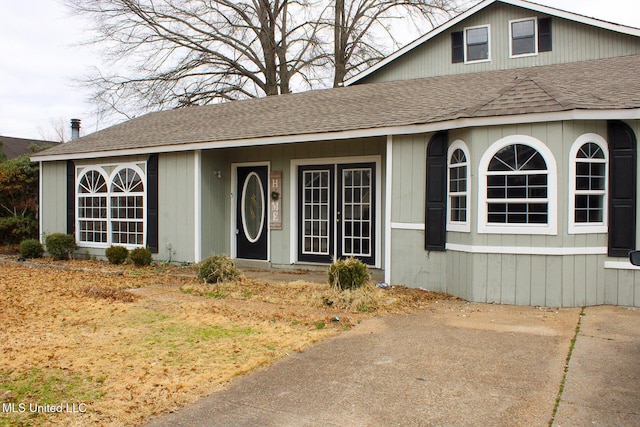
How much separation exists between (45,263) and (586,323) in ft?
36.2

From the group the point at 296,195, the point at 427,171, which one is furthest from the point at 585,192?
the point at 296,195

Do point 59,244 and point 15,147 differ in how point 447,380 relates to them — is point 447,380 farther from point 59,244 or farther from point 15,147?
point 15,147

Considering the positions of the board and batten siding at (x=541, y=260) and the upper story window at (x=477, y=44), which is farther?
the upper story window at (x=477, y=44)

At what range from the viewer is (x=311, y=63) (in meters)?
23.8

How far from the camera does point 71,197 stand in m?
13.0

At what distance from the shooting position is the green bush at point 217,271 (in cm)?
895

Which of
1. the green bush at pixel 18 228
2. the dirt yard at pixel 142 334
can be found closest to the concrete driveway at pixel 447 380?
the dirt yard at pixel 142 334

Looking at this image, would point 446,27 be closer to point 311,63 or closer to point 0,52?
point 311,63

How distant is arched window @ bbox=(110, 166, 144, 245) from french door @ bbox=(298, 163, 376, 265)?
3864 millimetres

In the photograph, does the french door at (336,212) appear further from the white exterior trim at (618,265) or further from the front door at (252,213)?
the white exterior trim at (618,265)

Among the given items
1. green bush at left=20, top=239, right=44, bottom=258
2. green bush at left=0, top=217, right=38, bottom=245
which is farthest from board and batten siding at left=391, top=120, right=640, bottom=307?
green bush at left=0, top=217, right=38, bottom=245

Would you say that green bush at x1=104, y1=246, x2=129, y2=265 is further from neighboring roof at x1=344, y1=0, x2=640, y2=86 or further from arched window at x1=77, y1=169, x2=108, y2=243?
neighboring roof at x1=344, y1=0, x2=640, y2=86

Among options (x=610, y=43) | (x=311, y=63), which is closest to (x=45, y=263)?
(x=610, y=43)

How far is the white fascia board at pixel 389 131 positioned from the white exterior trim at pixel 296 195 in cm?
112
